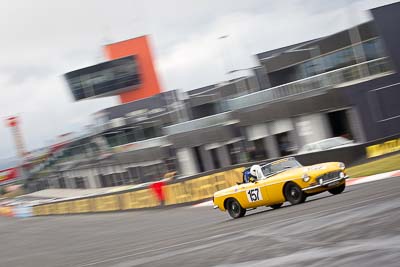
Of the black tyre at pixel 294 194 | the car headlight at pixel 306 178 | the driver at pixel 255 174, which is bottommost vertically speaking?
the black tyre at pixel 294 194

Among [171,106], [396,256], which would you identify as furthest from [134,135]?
[396,256]

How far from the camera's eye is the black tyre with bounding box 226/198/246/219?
1852 cm

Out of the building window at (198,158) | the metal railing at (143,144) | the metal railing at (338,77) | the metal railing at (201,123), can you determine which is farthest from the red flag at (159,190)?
the metal railing at (143,144)

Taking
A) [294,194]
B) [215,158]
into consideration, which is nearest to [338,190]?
[294,194]

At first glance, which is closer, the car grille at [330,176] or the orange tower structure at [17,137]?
the car grille at [330,176]

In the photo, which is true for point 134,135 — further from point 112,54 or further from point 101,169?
point 112,54

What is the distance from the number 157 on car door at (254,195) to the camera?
57.4ft

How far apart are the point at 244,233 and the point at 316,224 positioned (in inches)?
79.6

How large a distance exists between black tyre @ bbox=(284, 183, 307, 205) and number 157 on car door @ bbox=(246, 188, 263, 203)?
77 cm

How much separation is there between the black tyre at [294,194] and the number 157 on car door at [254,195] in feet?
2.53

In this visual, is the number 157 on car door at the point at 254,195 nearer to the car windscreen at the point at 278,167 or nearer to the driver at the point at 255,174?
the driver at the point at 255,174

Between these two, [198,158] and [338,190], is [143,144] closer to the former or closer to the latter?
[198,158]

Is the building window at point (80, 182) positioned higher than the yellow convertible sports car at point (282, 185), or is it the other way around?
the yellow convertible sports car at point (282, 185)

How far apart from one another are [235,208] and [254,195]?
1166mm
